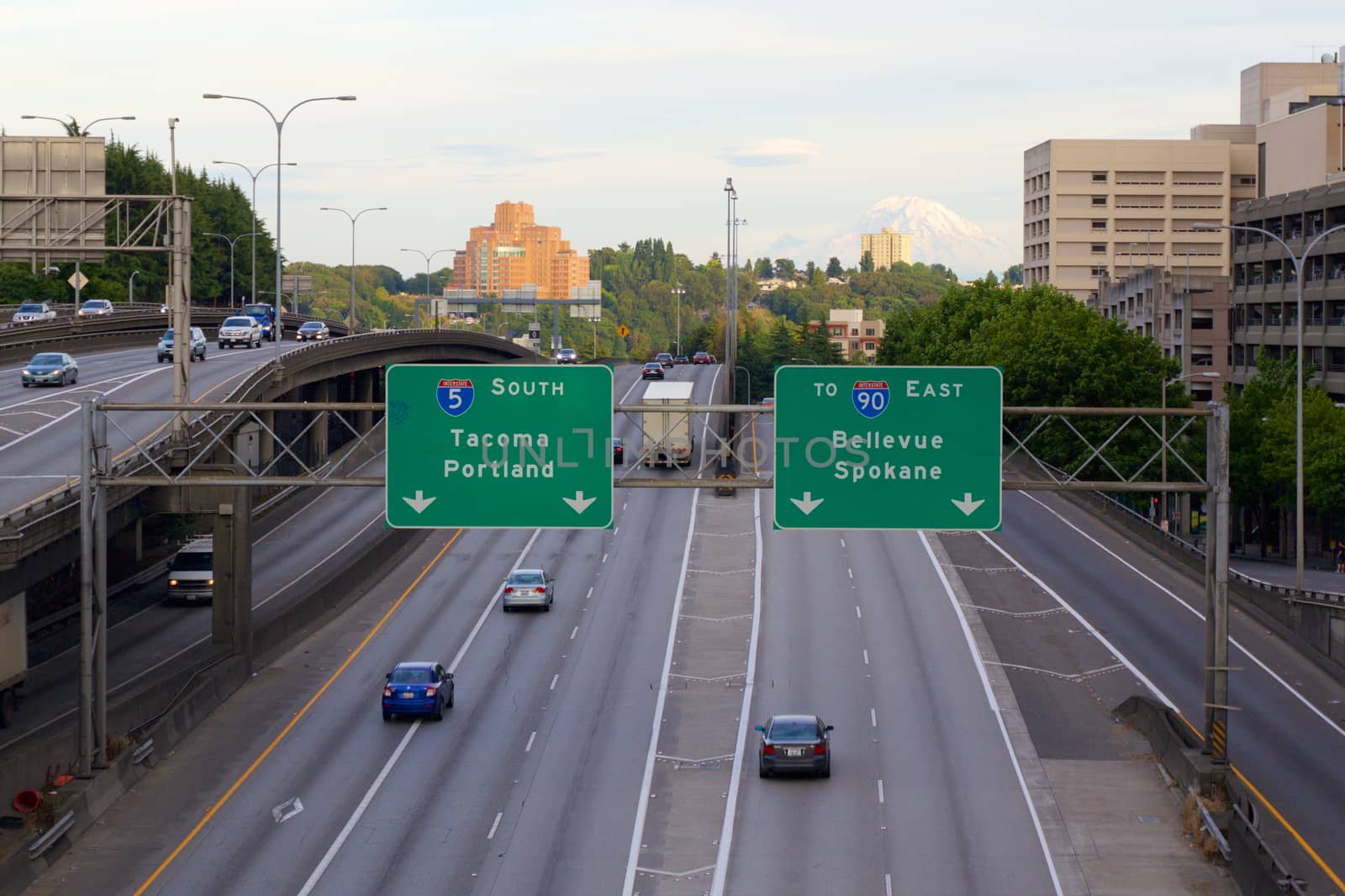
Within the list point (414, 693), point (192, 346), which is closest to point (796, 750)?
point (414, 693)

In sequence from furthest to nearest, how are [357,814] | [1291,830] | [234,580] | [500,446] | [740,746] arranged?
[234,580] → [740,746] → [357,814] → [1291,830] → [500,446]

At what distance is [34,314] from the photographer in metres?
99.2

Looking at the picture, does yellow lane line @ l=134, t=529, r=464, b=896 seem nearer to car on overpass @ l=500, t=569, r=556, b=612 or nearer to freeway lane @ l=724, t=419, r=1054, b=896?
car on overpass @ l=500, t=569, r=556, b=612

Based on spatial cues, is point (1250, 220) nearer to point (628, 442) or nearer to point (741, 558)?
point (628, 442)

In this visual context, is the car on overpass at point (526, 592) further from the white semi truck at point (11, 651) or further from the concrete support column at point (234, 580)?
the white semi truck at point (11, 651)

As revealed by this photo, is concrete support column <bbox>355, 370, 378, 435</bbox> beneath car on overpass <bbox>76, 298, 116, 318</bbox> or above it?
beneath

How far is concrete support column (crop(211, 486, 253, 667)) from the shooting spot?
151ft

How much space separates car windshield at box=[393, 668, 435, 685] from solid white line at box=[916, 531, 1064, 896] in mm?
15692

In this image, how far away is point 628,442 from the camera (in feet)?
305

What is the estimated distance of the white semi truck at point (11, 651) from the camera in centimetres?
3950

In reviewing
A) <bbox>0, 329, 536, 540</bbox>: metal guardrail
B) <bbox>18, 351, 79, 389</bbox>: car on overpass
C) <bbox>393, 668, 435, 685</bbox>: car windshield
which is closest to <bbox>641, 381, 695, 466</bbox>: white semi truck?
<bbox>0, 329, 536, 540</bbox>: metal guardrail

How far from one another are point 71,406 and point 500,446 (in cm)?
3336

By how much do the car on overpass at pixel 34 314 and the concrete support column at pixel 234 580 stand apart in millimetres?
55706

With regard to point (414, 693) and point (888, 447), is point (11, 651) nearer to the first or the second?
point (414, 693)
